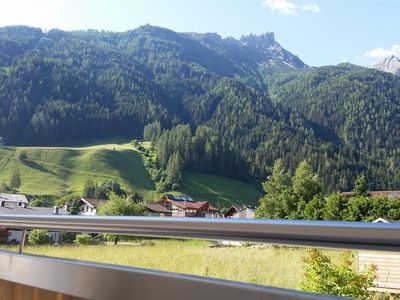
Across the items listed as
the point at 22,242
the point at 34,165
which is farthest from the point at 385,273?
the point at 34,165

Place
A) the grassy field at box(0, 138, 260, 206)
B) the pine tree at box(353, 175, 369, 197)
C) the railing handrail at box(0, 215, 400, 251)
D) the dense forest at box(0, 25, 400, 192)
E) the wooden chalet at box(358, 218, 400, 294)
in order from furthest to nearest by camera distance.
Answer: the dense forest at box(0, 25, 400, 192) → the grassy field at box(0, 138, 260, 206) → the pine tree at box(353, 175, 369, 197) → the wooden chalet at box(358, 218, 400, 294) → the railing handrail at box(0, 215, 400, 251)

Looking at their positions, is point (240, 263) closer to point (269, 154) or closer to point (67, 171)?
point (67, 171)

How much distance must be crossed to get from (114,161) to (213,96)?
78.8m

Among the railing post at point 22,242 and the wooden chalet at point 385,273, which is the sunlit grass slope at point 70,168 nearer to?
the railing post at point 22,242

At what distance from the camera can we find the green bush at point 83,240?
252 cm

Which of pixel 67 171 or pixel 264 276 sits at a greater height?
pixel 264 276

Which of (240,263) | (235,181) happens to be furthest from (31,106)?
(240,263)

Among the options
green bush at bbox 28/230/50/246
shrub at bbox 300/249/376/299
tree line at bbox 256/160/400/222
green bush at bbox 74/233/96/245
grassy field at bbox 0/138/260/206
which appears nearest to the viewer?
→ green bush at bbox 74/233/96/245

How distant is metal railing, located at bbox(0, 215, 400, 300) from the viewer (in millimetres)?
1186

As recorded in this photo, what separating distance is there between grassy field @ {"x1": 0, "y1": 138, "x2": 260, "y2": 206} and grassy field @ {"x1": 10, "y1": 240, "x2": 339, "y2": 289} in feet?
316

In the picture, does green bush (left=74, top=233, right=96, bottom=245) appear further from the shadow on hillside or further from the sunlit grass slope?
the shadow on hillside

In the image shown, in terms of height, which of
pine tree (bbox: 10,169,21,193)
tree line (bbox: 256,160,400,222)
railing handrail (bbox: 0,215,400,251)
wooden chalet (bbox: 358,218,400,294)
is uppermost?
railing handrail (bbox: 0,215,400,251)

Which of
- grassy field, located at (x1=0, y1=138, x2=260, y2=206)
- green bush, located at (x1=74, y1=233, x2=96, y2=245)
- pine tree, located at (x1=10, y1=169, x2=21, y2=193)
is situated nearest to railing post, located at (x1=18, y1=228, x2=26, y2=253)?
green bush, located at (x1=74, y1=233, x2=96, y2=245)

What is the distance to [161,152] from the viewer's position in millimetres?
122062
